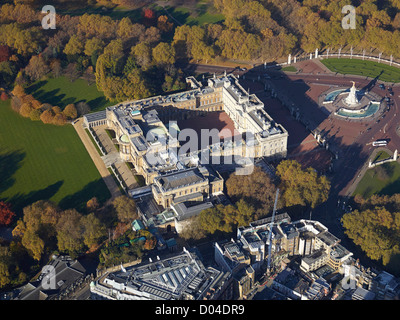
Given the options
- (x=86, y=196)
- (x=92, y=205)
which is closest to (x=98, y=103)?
(x=86, y=196)

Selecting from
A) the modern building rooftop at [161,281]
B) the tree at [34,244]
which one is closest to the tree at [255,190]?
the modern building rooftop at [161,281]

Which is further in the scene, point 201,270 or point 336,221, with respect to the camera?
point 336,221

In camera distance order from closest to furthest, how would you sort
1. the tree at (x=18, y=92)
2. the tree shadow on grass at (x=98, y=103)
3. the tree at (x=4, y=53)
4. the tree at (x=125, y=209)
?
the tree at (x=125, y=209), the tree shadow on grass at (x=98, y=103), the tree at (x=18, y=92), the tree at (x=4, y=53)

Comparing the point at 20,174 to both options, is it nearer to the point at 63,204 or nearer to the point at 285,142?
the point at 63,204

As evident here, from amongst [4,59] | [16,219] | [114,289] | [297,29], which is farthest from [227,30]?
[114,289]

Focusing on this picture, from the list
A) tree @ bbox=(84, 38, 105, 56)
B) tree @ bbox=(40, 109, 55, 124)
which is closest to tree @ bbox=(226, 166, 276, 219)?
tree @ bbox=(40, 109, 55, 124)

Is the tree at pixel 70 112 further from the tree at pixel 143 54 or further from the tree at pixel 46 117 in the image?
the tree at pixel 143 54
